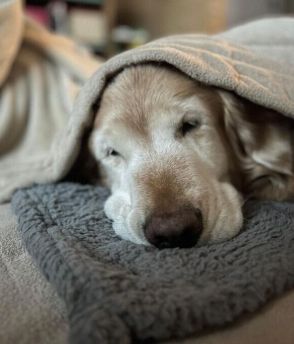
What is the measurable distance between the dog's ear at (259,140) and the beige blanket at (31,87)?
0.51m

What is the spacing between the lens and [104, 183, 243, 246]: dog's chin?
→ 911 mm

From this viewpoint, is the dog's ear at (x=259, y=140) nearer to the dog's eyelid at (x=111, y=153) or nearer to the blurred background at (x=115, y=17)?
the dog's eyelid at (x=111, y=153)

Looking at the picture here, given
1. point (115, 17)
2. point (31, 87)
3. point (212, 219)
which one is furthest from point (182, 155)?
point (115, 17)

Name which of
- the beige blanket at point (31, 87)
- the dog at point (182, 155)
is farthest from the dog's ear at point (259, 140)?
the beige blanket at point (31, 87)

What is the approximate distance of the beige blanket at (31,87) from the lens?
1.45m

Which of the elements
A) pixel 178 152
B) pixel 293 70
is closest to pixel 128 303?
pixel 178 152

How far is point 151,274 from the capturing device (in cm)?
76

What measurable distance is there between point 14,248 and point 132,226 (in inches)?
9.1

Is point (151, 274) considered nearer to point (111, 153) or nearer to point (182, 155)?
point (182, 155)

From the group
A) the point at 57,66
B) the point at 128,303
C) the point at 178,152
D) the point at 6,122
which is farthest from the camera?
the point at 57,66

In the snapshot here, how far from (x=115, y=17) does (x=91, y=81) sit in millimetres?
3248

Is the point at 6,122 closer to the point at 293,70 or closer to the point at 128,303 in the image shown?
the point at 293,70

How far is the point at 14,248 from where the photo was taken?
0.92 m

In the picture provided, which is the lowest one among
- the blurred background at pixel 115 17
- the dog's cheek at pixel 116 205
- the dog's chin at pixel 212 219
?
the blurred background at pixel 115 17
